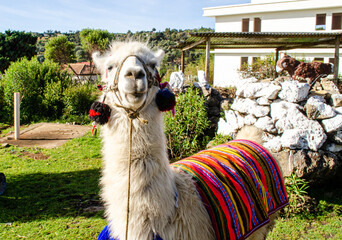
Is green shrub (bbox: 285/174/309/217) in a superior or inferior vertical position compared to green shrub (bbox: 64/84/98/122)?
inferior

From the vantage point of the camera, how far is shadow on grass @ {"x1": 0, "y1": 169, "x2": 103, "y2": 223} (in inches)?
173

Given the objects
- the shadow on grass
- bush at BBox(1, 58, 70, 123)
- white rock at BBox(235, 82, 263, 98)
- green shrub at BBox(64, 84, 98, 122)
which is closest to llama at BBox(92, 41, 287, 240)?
the shadow on grass

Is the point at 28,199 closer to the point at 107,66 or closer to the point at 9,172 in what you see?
the point at 9,172

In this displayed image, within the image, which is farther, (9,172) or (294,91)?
(9,172)

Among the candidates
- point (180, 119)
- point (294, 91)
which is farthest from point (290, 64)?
point (180, 119)

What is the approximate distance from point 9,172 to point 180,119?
13.2ft

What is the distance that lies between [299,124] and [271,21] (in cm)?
2478

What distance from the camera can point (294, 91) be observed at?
520 cm

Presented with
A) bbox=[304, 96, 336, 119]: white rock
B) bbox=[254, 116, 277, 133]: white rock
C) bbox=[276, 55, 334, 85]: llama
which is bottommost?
bbox=[254, 116, 277, 133]: white rock

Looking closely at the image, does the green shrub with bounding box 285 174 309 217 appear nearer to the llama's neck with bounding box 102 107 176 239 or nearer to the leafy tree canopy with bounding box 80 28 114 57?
the llama's neck with bounding box 102 107 176 239

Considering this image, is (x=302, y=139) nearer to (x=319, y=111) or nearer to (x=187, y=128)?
(x=319, y=111)

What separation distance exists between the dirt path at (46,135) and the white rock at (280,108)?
645 centimetres

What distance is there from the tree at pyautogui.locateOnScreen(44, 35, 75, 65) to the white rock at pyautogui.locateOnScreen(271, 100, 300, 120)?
35856 millimetres

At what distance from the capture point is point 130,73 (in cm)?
167
